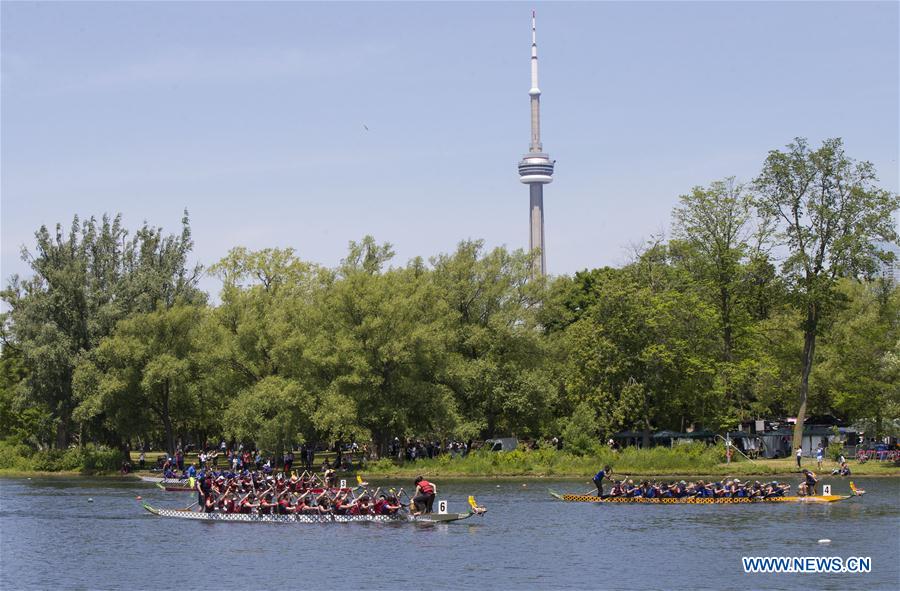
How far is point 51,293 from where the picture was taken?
3219 inches

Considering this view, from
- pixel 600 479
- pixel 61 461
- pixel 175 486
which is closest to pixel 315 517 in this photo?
pixel 600 479

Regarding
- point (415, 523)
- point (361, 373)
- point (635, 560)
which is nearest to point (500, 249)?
point (361, 373)

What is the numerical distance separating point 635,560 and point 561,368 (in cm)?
4370

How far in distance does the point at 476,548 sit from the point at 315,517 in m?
10.3

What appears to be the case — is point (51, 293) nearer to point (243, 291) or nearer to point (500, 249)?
point (243, 291)

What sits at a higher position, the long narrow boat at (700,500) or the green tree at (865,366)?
the green tree at (865,366)

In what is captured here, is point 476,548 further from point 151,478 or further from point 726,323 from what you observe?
point 726,323

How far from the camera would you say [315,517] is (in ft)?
163

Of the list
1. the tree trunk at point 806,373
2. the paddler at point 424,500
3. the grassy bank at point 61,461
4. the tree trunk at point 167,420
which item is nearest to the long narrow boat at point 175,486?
the tree trunk at point 167,420

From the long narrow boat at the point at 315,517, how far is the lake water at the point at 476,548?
1.18 feet

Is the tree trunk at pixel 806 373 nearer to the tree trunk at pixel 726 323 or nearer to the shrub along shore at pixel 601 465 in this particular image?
the shrub along shore at pixel 601 465

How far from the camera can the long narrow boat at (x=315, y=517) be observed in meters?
47.4

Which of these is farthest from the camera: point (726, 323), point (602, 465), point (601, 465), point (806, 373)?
point (726, 323)

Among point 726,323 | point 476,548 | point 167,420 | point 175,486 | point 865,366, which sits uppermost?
point 726,323
